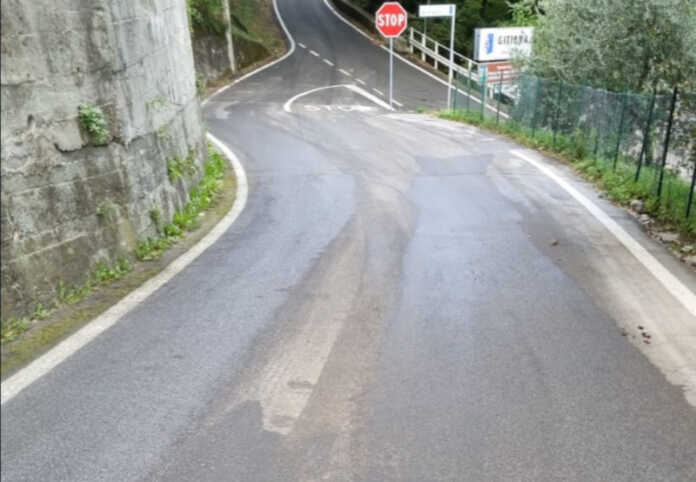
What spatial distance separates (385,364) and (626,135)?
868 centimetres

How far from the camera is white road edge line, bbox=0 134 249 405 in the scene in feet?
14.9

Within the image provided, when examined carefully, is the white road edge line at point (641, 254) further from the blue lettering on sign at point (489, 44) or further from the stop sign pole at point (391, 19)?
the stop sign pole at point (391, 19)

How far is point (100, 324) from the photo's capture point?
5457 mm

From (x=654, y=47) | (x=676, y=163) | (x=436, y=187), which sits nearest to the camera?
(x=676, y=163)

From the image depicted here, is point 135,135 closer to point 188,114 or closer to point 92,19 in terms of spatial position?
point 92,19

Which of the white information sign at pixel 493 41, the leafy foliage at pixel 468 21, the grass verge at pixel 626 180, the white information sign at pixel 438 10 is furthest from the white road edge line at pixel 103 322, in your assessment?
the leafy foliage at pixel 468 21

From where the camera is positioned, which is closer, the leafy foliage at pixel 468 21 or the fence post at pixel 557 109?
the fence post at pixel 557 109

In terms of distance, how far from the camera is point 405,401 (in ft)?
14.6

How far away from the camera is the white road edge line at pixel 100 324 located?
4531 millimetres

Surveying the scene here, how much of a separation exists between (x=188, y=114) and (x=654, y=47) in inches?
393

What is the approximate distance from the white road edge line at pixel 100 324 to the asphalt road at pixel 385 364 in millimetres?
112

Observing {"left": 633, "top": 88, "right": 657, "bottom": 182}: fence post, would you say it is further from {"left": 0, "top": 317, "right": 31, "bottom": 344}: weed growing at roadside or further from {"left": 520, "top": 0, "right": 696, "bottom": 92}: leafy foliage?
{"left": 0, "top": 317, "right": 31, "bottom": 344}: weed growing at roadside

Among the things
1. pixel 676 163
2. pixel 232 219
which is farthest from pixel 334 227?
pixel 676 163

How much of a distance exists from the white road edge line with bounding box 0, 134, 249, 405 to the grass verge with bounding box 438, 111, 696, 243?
6261 millimetres
